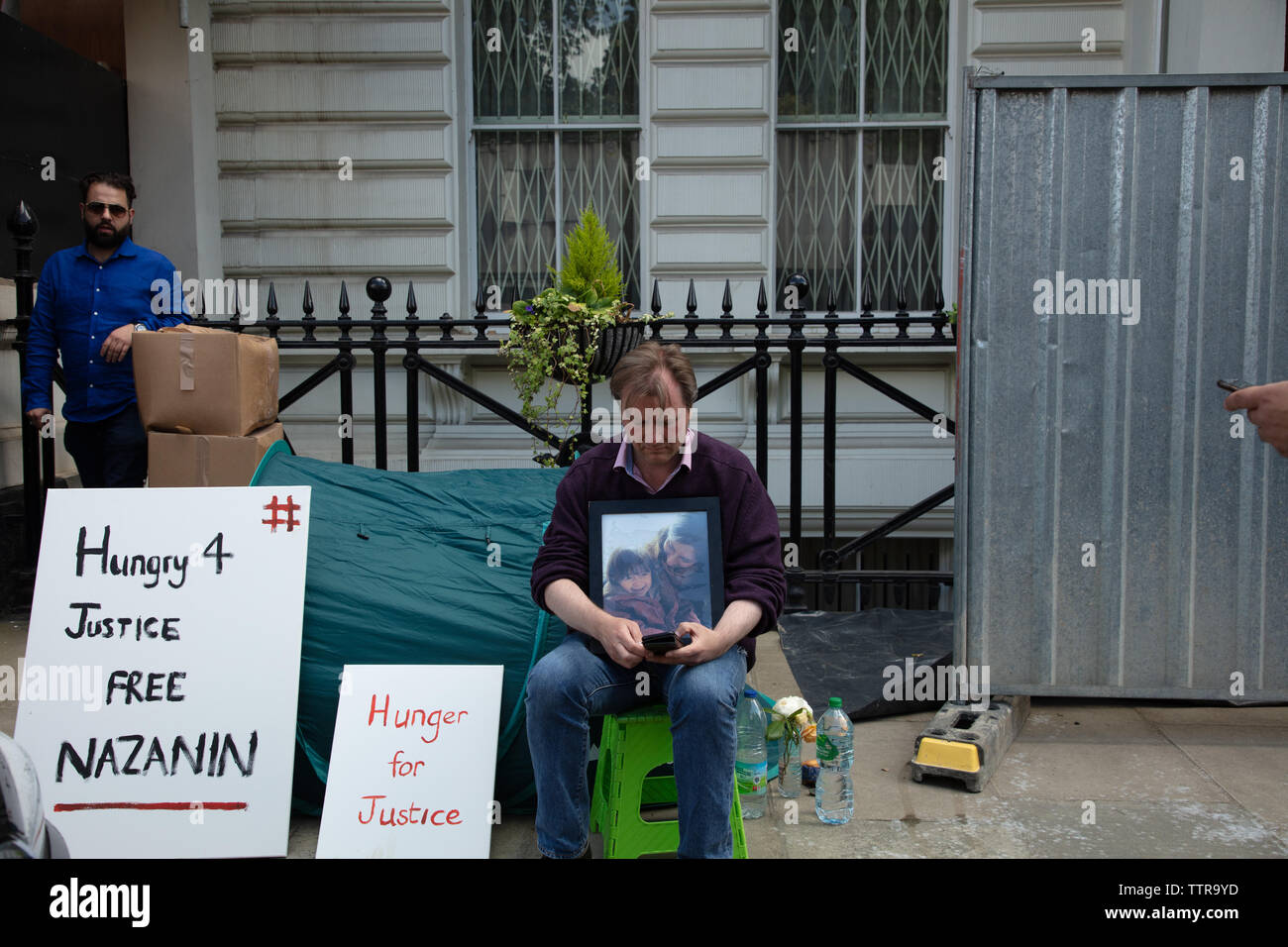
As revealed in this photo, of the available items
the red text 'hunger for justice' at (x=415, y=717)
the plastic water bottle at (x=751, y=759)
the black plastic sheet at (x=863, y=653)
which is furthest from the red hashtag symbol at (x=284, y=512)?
the black plastic sheet at (x=863, y=653)

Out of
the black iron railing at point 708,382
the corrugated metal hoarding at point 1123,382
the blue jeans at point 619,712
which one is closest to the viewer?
the blue jeans at point 619,712

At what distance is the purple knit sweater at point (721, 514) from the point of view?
3.01 m

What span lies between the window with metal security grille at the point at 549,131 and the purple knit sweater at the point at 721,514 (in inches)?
185

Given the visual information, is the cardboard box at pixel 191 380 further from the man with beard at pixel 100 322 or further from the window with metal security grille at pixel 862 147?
the window with metal security grille at pixel 862 147

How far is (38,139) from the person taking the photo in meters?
6.51

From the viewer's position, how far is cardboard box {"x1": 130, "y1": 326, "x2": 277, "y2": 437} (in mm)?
3926

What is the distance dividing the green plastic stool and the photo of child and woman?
0.27 meters

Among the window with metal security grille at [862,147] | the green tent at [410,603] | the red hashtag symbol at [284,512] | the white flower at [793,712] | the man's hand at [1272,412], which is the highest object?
the window with metal security grille at [862,147]

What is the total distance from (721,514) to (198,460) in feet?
7.04

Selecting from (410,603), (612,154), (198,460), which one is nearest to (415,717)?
(410,603)

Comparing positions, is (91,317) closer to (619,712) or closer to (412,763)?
(412,763)

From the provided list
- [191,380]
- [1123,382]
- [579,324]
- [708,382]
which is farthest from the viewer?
[708,382]

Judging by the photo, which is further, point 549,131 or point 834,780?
point 549,131

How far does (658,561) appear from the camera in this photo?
298 cm
